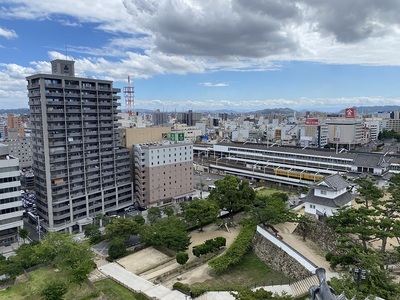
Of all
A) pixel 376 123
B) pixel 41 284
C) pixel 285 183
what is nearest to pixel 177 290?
pixel 41 284

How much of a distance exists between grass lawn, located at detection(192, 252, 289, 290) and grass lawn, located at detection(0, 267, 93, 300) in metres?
8.94

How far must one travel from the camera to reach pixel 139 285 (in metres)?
25.2

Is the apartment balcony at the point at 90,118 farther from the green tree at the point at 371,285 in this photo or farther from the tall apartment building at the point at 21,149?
the tall apartment building at the point at 21,149

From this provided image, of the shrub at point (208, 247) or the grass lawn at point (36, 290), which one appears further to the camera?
the shrub at point (208, 247)

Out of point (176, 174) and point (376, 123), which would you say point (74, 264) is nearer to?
point (176, 174)

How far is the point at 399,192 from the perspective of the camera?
3253 centimetres

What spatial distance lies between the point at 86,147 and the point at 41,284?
23067mm

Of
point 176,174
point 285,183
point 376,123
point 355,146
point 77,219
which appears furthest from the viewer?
point 376,123

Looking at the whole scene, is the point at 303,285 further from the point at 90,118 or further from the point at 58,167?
the point at 90,118

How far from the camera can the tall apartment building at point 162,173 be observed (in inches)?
1988

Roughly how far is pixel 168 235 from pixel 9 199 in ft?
68.1

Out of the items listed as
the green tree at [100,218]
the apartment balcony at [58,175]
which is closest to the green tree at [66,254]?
the green tree at [100,218]

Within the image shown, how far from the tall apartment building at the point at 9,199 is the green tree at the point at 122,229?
13.0 metres

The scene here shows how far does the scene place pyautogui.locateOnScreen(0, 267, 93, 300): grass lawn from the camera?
2288cm
